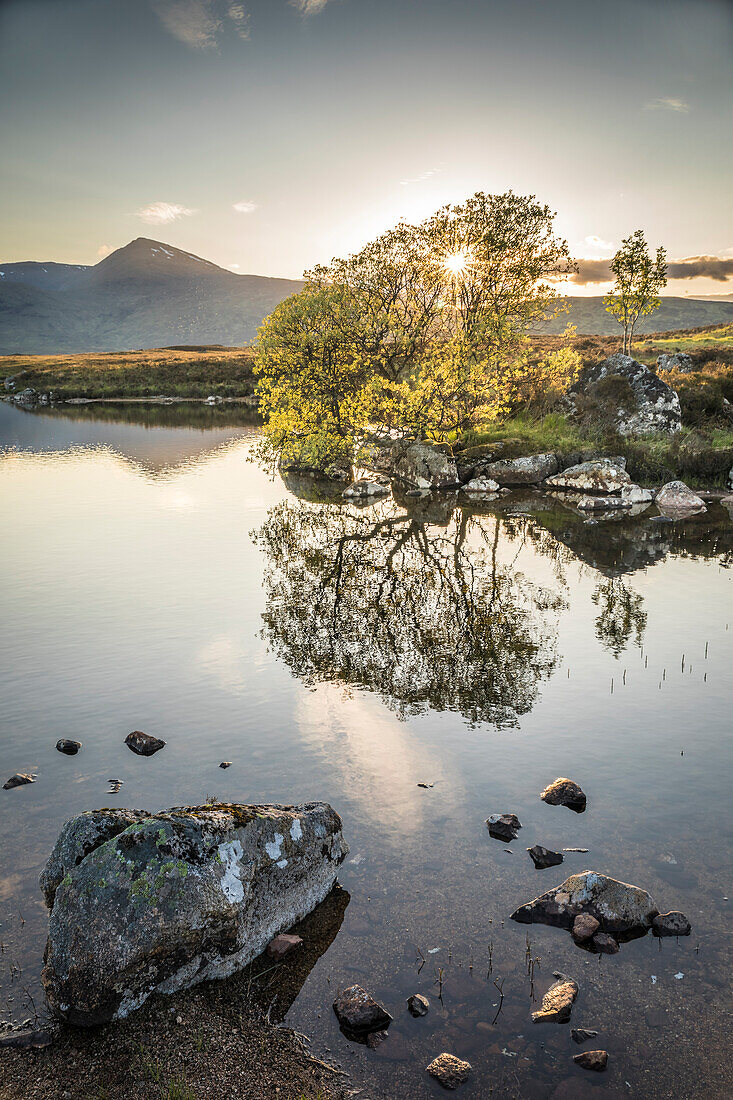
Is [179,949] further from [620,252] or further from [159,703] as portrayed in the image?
[620,252]

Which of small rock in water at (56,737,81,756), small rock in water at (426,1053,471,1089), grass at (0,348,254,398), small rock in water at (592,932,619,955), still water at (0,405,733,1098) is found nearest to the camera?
small rock in water at (426,1053,471,1089)

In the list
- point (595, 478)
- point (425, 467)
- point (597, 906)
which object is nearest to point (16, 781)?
point (597, 906)

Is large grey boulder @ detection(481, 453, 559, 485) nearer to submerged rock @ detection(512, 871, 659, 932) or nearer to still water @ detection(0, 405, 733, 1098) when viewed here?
still water @ detection(0, 405, 733, 1098)

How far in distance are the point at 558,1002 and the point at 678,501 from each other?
27943mm

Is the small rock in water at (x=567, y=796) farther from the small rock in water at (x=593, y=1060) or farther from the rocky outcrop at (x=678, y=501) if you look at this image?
the rocky outcrop at (x=678, y=501)

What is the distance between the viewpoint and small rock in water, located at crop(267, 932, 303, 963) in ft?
22.0

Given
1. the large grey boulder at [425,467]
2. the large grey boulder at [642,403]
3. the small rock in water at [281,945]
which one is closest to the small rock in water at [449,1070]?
the small rock in water at [281,945]

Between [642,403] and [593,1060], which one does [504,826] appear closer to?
[593,1060]

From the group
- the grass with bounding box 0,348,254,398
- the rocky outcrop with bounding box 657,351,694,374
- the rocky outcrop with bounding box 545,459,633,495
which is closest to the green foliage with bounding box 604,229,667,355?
the rocky outcrop with bounding box 657,351,694,374

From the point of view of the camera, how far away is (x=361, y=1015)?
5965 mm

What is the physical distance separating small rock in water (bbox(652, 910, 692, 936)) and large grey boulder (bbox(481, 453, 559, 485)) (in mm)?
30486

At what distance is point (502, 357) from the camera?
127ft

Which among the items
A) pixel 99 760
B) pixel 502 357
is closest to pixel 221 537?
pixel 99 760

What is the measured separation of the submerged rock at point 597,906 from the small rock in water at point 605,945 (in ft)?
0.52
